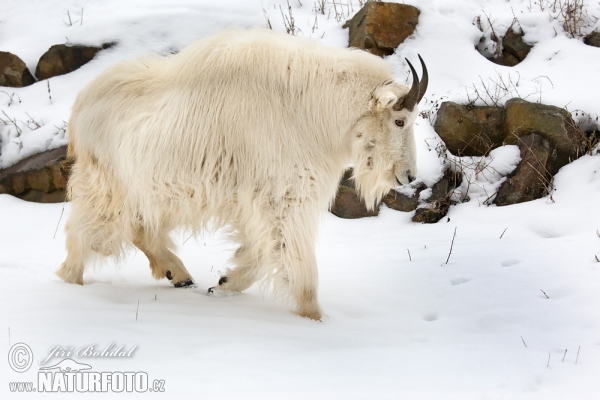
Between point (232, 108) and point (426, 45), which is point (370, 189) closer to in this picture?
point (232, 108)

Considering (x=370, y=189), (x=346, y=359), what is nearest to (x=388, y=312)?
(x=370, y=189)

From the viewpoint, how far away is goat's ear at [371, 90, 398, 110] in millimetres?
3848

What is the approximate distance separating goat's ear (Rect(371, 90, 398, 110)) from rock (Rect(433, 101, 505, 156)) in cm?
295

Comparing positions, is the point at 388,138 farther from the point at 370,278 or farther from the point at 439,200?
the point at 439,200

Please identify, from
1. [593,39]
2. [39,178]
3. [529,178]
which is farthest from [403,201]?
[39,178]

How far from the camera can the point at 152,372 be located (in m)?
2.65

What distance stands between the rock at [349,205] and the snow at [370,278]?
0.33 ft

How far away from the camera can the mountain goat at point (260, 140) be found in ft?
12.9

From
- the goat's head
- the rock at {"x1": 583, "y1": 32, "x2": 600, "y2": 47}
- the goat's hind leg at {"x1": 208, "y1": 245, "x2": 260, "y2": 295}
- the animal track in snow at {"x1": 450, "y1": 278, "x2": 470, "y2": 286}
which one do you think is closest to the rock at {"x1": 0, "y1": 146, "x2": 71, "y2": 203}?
the goat's hind leg at {"x1": 208, "y1": 245, "x2": 260, "y2": 295}

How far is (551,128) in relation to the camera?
633 cm

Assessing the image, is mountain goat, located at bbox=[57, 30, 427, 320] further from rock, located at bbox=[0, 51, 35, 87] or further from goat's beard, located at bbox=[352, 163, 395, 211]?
rock, located at bbox=[0, 51, 35, 87]

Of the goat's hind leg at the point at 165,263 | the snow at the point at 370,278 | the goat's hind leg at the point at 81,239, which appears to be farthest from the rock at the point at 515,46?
the goat's hind leg at the point at 81,239

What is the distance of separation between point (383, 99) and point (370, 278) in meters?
1.57

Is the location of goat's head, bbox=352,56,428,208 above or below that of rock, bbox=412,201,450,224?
above
